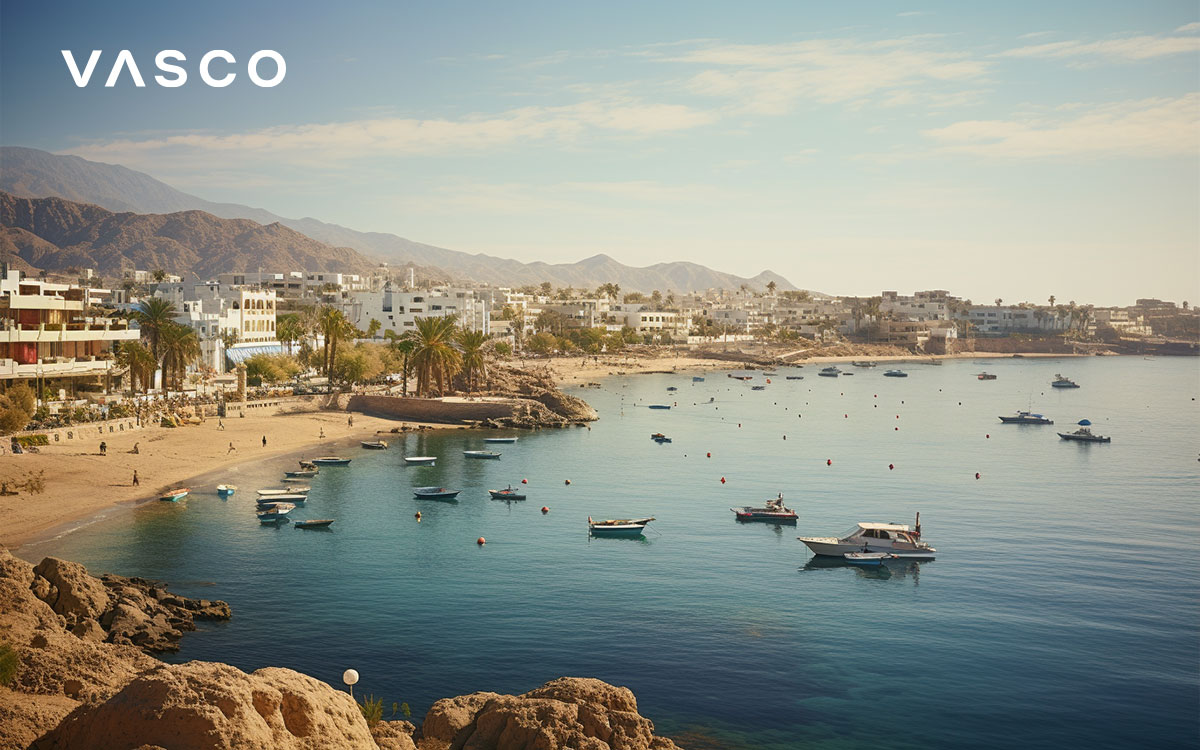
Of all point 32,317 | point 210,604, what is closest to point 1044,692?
point 210,604

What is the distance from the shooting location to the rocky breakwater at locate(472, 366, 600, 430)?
104 metres

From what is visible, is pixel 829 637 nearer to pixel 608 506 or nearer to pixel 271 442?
pixel 608 506

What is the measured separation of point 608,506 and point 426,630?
27.1m

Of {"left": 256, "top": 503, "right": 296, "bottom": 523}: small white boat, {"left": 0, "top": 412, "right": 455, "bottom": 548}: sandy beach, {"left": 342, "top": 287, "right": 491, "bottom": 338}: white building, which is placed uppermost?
{"left": 342, "top": 287, "right": 491, "bottom": 338}: white building

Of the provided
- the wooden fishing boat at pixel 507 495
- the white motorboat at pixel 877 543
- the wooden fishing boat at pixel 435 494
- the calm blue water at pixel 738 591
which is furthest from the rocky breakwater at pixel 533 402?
the white motorboat at pixel 877 543

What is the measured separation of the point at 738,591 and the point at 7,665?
29170 mm

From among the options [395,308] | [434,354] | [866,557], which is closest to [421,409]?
[434,354]

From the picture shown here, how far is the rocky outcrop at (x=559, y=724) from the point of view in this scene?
63.2ft

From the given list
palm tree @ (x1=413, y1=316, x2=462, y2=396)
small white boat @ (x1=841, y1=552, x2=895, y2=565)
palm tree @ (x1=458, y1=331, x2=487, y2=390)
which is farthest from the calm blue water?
palm tree @ (x1=458, y1=331, x2=487, y2=390)

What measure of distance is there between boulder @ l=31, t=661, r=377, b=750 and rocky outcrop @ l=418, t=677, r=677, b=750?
11.6 feet

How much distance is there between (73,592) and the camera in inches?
1266

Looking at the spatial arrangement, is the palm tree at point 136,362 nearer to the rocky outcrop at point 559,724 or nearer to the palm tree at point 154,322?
the palm tree at point 154,322

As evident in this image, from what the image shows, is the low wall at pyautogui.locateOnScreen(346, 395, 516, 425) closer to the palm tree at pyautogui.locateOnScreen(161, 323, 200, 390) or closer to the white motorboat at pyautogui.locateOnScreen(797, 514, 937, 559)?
the palm tree at pyautogui.locateOnScreen(161, 323, 200, 390)

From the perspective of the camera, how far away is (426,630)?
120 feet
